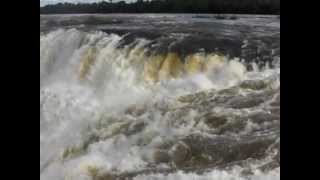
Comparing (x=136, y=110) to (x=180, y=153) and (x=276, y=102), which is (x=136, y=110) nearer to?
(x=180, y=153)

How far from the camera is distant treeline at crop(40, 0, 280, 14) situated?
1672 millimetres

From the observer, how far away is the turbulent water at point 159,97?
64.8 inches

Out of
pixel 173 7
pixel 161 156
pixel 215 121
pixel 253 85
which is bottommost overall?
pixel 161 156

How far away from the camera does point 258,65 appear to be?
5.41 ft

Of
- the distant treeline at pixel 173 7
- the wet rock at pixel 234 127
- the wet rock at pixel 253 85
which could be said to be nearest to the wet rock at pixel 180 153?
the wet rock at pixel 234 127

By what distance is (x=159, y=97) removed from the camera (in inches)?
66.1

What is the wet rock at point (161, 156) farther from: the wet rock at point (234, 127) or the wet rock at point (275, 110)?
the wet rock at point (275, 110)

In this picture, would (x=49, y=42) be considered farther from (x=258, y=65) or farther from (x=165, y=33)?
(x=258, y=65)

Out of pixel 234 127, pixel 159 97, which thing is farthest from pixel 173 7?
pixel 234 127

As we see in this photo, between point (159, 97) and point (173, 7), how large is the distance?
295 millimetres

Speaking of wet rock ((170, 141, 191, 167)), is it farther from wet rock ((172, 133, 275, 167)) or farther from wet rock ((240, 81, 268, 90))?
wet rock ((240, 81, 268, 90))

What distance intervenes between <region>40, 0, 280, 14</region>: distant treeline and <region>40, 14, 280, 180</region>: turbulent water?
0.02 metres
